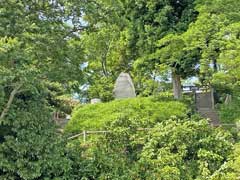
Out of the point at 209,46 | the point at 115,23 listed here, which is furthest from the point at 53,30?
the point at 209,46

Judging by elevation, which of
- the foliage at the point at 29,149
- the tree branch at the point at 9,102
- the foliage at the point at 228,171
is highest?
the tree branch at the point at 9,102

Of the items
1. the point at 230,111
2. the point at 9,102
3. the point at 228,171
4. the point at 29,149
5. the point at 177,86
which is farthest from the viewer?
the point at 177,86

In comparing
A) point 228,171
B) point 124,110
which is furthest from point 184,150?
point 124,110

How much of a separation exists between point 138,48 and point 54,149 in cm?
884

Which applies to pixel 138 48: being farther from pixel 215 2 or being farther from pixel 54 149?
pixel 54 149

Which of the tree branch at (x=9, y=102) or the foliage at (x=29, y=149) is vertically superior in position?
the tree branch at (x=9, y=102)

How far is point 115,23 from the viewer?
472 inches

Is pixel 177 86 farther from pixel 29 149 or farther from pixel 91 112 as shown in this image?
pixel 29 149

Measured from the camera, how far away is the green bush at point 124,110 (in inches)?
527

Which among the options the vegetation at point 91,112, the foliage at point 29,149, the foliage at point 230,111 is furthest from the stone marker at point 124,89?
the foliage at point 29,149

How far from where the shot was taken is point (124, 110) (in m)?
13.2

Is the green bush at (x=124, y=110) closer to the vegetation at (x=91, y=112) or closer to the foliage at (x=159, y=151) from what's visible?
the vegetation at (x=91, y=112)

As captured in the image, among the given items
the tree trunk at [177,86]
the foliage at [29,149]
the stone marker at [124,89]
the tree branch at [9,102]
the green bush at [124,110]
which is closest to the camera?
the tree branch at [9,102]

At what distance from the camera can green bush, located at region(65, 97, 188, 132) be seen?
1338cm
